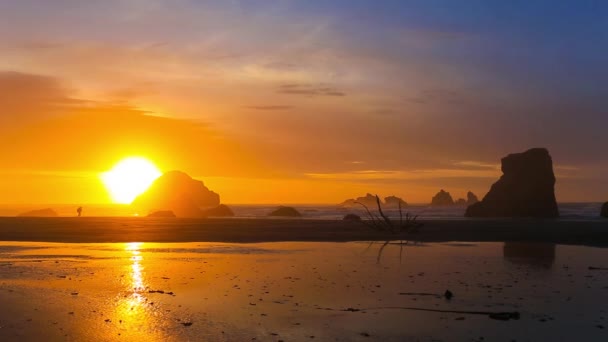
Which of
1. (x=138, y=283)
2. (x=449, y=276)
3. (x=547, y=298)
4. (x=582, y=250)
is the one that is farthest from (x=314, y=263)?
(x=582, y=250)

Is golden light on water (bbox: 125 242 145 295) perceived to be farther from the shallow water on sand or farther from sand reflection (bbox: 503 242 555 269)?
sand reflection (bbox: 503 242 555 269)

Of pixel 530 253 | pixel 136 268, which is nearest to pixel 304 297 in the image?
pixel 136 268

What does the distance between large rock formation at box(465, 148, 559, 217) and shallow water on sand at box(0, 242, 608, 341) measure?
87571 mm

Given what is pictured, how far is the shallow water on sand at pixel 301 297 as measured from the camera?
12680 millimetres

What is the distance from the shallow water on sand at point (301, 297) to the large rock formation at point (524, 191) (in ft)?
287

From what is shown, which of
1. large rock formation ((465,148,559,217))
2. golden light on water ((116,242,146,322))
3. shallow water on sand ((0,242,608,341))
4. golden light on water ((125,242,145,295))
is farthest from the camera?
large rock formation ((465,148,559,217))

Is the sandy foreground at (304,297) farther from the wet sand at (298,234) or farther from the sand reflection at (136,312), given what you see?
the wet sand at (298,234)

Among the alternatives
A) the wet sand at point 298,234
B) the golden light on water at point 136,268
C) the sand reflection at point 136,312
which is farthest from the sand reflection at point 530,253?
the sand reflection at point 136,312

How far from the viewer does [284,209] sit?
132250 millimetres

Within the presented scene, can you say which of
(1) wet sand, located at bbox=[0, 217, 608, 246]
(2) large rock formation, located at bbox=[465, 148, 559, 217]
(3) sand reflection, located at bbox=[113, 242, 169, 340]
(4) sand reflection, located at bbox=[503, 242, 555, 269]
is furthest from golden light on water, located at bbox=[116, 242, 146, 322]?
(2) large rock formation, located at bbox=[465, 148, 559, 217]

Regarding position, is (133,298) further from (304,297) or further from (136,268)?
(136,268)

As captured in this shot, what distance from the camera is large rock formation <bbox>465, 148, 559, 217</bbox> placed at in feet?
371

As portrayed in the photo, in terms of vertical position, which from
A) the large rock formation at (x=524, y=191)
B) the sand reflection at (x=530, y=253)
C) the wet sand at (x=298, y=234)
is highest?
the large rock formation at (x=524, y=191)

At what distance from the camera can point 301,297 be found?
17281mm
